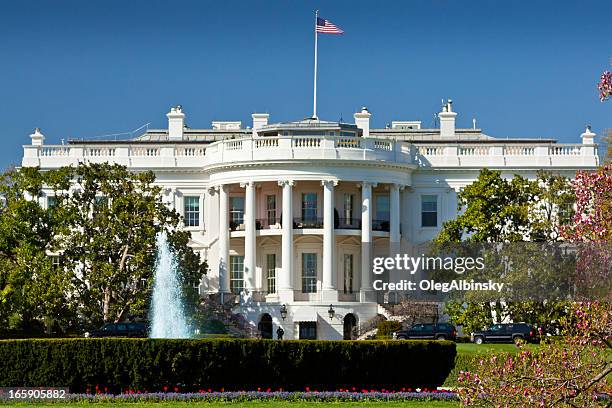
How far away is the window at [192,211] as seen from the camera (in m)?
67.2

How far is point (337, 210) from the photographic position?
65188 mm

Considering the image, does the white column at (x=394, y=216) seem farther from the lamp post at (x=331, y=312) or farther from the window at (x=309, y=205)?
the lamp post at (x=331, y=312)

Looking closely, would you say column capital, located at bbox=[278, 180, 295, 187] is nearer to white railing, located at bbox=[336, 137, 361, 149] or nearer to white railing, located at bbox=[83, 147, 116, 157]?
white railing, located at bbox=[336, 137, 361, 149]

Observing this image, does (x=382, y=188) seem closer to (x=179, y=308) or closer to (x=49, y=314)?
(x=179, y=308)

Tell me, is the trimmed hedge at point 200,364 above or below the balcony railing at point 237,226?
below

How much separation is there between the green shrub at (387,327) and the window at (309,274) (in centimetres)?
605

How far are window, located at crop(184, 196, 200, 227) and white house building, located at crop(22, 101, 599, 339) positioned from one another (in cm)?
5

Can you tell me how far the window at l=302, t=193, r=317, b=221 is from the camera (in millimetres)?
64812

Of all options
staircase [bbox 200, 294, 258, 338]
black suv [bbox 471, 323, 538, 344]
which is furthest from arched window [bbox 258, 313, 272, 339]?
black suv [bbox 471, 323, 538, 344]

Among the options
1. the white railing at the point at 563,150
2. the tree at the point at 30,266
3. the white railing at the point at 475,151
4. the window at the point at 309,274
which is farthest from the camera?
the white railing at the point at 475,151

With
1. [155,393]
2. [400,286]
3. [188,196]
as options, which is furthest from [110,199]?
[155,393]

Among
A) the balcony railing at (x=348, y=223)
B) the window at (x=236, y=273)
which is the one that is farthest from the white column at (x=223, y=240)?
the balcony railing at (x=348, y=223)

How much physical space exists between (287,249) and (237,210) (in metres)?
5.18

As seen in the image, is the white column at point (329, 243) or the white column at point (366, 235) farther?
the white column at point (366, 235)
